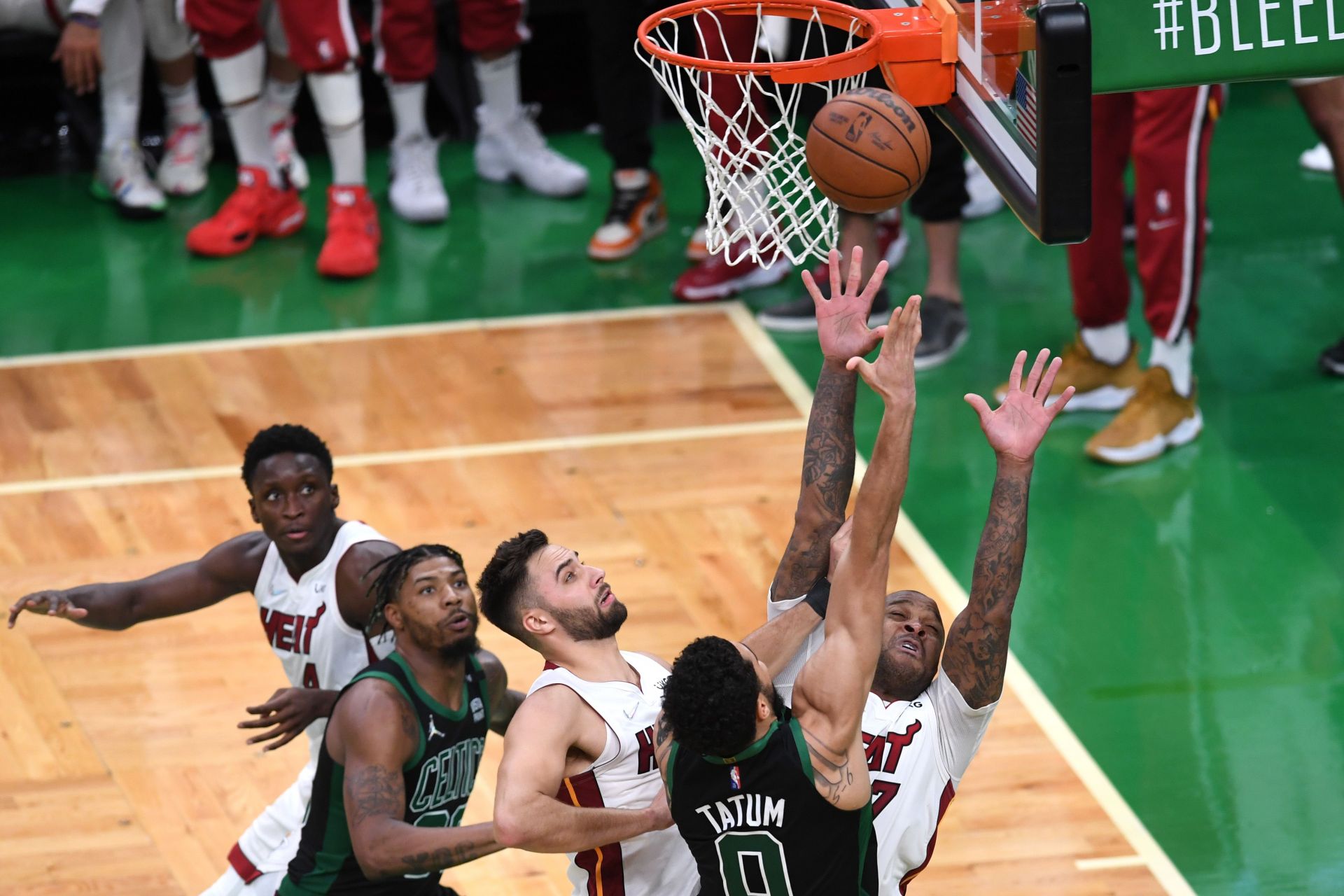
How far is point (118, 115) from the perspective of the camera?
8602 millimetres

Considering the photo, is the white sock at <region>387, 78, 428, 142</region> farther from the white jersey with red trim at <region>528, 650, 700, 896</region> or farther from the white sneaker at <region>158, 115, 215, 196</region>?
the white jersey with red trim at <region>528, 650, 700, 896</region>

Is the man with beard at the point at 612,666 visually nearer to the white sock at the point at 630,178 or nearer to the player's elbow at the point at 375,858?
the player's elbow at the point at 375,858

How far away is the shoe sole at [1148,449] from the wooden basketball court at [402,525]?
2.61 ft

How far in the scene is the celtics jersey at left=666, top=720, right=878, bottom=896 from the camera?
9.63 feet

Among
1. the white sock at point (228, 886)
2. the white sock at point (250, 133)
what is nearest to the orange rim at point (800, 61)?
the white sock at point (228, 886)

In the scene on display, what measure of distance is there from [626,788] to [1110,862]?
1643 millimetres

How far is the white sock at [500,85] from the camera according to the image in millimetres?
8734

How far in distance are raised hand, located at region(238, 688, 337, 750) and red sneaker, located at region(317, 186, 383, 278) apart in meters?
4.34

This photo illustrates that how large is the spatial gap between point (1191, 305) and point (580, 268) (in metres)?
2.91

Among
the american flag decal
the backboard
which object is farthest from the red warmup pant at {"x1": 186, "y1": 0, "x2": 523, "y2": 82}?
the american flag decal

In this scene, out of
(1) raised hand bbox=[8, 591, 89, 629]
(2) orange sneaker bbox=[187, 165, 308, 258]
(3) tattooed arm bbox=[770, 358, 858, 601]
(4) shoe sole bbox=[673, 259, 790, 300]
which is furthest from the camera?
(2) orange sneaker bbox=[187, 165, 308, 258]

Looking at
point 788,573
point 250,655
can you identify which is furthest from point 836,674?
point 250,655

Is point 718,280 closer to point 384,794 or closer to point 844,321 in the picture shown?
point 844,321

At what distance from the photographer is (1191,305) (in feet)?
21.0
